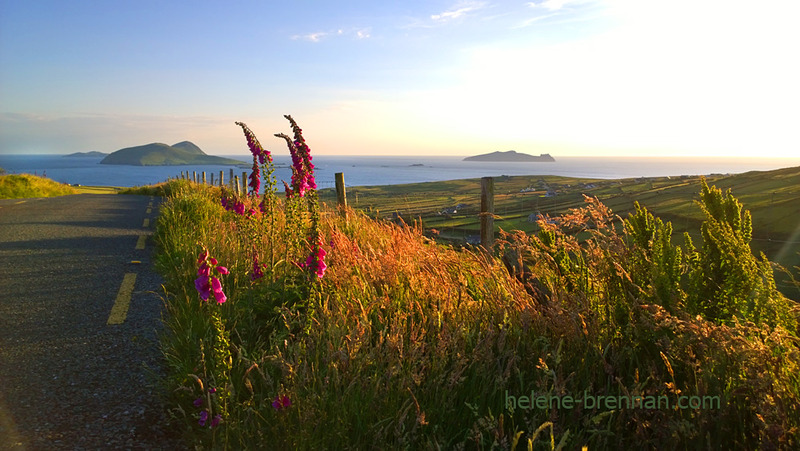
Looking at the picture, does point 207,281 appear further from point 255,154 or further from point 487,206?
point 487,206

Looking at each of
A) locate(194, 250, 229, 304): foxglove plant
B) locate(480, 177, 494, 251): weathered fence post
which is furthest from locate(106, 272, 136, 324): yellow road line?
locate(480, 177, 494, 251): weathered fence post

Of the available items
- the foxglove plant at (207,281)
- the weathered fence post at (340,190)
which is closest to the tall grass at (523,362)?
the foxglove plant at (207,281)

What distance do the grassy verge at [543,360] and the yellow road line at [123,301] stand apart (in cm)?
115

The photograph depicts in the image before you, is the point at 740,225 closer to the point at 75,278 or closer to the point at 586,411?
the point at 586,411

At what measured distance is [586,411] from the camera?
7.95 ft

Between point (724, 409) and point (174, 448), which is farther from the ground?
point (724, 409)

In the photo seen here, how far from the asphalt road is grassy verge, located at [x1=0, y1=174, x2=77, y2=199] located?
1704cm

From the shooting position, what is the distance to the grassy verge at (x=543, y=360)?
2043 mm

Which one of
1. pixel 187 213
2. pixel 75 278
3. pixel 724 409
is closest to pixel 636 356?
pixel 724 409

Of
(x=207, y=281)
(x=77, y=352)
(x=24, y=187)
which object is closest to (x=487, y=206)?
(x=207, y=281)

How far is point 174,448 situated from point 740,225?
3.64m

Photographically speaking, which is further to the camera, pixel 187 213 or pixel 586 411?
pixel 187 213

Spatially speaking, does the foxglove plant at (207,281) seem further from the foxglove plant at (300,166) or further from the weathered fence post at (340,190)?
the weathered fence post at (340,190)

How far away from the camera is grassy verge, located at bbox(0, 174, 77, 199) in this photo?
21.3 metres
